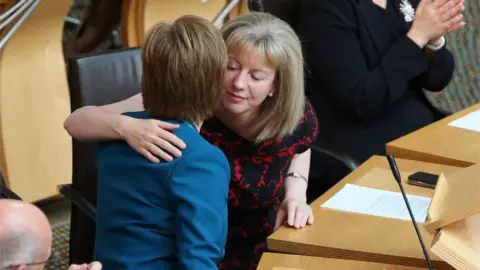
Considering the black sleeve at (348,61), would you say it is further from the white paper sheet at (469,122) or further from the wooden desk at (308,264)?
the wooden desk at (308,264)

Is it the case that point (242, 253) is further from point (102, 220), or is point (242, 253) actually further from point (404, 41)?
point (404, 41)

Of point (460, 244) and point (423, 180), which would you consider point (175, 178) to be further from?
point (423, 180)

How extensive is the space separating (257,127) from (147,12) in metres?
1.23

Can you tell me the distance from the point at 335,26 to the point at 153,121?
1.09 m

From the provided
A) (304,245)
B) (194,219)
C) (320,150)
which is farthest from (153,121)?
(320,150)

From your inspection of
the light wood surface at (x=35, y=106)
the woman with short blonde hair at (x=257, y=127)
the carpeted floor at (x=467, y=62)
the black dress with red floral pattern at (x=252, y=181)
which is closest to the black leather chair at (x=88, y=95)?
the woman with short blonde hair at (x=257, y=127)

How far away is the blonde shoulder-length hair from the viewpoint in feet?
5.49

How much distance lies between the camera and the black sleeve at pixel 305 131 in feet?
6.20

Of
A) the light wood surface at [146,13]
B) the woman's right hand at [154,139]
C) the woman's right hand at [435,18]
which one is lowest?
the light wood surface at [146,13]

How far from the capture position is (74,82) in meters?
1.81

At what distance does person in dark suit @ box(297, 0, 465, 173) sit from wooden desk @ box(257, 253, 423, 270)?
1.01 m

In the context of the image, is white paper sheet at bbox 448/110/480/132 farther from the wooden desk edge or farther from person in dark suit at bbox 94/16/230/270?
person in dark suit at bbox 94/16/230/270

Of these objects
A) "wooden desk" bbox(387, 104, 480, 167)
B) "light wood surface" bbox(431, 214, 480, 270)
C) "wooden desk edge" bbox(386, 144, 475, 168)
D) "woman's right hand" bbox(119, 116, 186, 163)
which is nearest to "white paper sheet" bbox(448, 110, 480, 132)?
"wooden desk" bbox(387, 104, 480, 167)

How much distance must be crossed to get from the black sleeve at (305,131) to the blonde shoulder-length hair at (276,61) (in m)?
0.07
